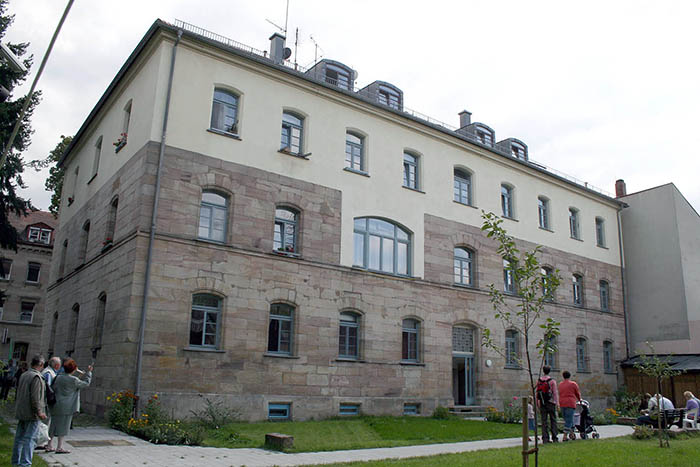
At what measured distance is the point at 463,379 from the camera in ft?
80.3

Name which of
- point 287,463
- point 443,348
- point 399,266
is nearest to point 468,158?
point 399,266

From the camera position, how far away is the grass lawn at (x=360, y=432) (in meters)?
13.6

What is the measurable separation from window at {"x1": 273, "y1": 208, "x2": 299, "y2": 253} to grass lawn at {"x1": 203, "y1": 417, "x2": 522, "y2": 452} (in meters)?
5.65

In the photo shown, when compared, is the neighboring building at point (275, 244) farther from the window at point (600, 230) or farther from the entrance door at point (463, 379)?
the window at point (600, 230)

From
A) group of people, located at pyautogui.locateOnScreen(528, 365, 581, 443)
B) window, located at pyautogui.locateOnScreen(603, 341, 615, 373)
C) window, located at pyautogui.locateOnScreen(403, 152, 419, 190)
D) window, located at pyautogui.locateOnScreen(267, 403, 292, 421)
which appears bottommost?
window, located at pyautogui.locateOnScreen(267, 403, 292, 421)

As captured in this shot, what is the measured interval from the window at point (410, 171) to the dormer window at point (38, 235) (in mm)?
36653

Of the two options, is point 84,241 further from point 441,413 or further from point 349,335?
point 441,413

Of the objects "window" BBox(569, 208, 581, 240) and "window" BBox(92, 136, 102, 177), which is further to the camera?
"window" BBox(569, 208, 581, 240)

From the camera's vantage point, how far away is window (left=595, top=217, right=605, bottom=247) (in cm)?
3338

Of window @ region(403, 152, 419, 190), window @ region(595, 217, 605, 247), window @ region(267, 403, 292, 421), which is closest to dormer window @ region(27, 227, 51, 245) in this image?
window @ region(403, 152, 419, 190)

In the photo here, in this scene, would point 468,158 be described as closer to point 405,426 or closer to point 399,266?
point 399,266

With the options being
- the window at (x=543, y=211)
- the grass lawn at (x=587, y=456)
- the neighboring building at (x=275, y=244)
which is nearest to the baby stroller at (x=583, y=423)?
the grass lawn at (x=587, y=456)

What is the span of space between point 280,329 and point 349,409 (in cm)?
370

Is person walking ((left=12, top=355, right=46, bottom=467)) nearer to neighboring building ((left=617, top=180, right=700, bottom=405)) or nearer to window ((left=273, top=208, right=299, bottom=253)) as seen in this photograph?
window ((left=273, top=208, right=299, bottom=253))
